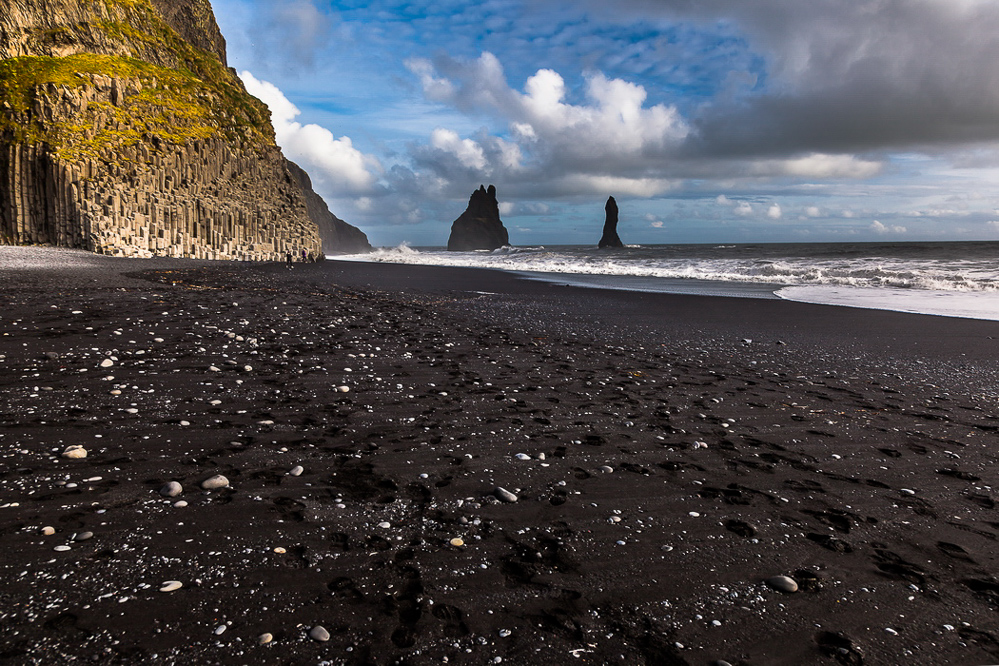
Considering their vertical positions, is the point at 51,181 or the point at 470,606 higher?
the point at 51,181

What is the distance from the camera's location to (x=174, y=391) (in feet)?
19.9

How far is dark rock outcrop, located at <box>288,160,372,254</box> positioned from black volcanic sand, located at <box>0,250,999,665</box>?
143m

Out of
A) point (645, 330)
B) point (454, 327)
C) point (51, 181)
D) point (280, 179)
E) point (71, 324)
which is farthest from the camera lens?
point (280, 179)

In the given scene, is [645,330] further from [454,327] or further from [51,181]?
[51,181]

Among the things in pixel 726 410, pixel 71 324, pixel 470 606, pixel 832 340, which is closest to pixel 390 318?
pixel 71 324

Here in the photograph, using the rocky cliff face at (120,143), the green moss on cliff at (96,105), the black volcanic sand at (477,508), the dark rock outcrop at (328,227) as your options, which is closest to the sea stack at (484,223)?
the dark rock outcrop at (328,227)

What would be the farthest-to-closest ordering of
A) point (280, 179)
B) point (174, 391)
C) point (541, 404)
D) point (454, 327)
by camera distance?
point (280, 179) → point (454, 327) → point (541, 404) → point (174, 391)

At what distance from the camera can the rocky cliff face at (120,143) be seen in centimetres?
3098

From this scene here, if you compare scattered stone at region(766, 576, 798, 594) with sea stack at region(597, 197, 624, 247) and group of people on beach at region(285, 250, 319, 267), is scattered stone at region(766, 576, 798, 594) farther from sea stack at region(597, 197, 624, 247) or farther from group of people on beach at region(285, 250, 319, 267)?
sea stack at region(597, 197, 624, 247)

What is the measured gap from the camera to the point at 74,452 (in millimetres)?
4238

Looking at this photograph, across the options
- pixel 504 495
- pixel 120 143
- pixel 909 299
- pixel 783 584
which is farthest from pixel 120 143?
pixel 909 299

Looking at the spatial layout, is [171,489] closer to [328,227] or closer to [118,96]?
[118,96]

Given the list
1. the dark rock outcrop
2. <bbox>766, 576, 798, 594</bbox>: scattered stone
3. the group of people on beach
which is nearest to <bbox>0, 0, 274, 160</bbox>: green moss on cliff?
the group of people on beach

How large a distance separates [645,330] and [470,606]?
36.3 feet
